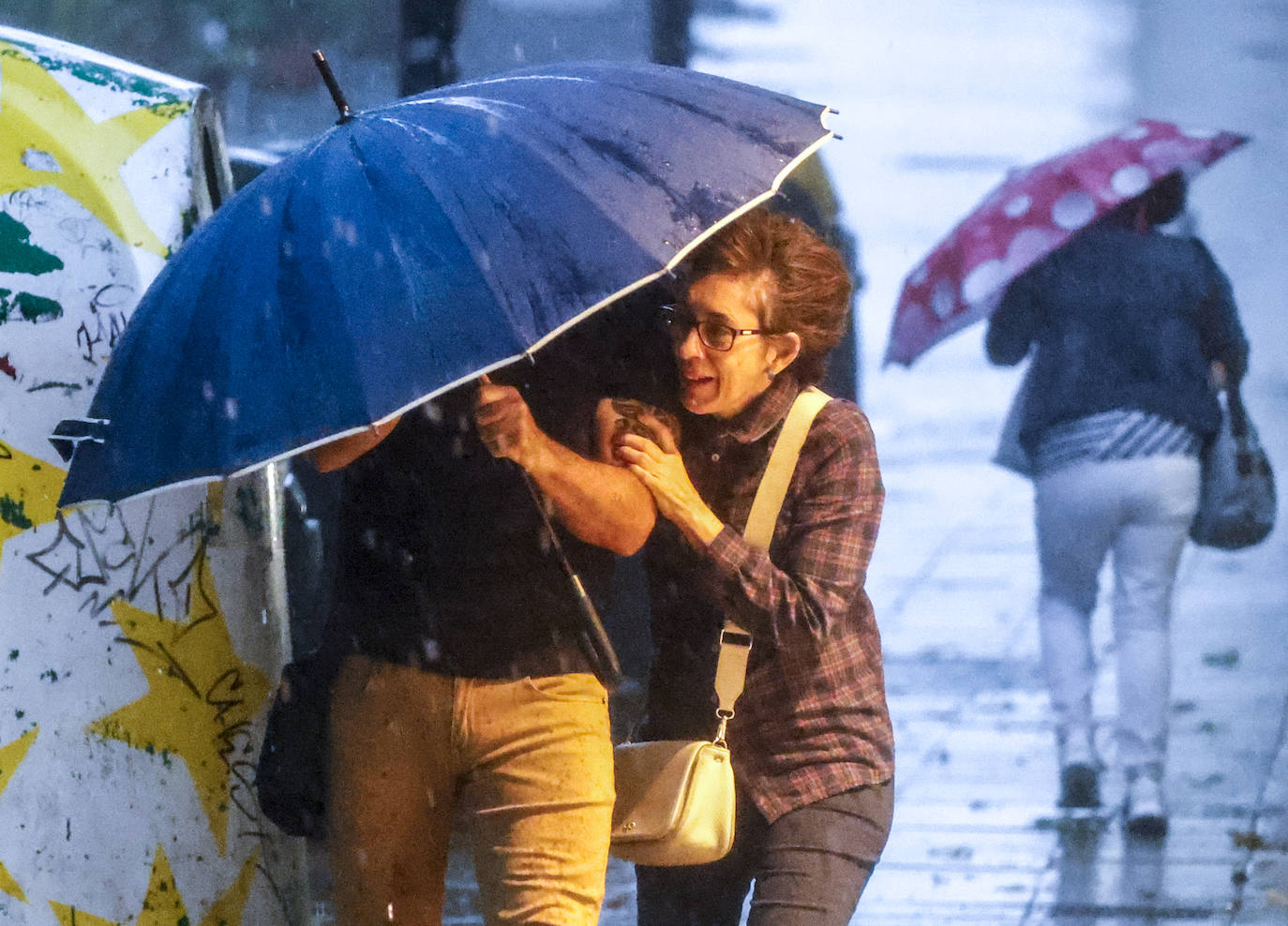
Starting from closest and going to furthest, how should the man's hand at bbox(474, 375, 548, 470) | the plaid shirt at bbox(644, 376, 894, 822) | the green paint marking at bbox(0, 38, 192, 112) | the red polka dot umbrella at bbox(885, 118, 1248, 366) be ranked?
1. the man's hand at bbox(474, 375, 548, 470)
2. the plaid shirt at bbox(644, 376, 894, 822)
3. the green paint marking at bbox(0, 38, 192, 112)
4. the red polka dot umbrella at bbox(885, 118, 1248, 366)

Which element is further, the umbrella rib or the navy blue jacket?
the navy blue jacket

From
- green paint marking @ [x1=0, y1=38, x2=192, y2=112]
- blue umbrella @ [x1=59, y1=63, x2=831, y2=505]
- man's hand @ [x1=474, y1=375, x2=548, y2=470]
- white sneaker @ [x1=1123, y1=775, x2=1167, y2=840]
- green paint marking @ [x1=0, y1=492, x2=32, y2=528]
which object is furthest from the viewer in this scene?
white sneaker @ [x1=1123, y1=775, x2=1167, y2=840]

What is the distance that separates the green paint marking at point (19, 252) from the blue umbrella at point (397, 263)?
0.66m

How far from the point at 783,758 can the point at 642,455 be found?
53 centimetres

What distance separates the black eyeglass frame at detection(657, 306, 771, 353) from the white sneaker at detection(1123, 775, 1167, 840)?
319 centimetres

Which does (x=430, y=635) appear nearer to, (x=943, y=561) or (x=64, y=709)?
(x=64, y=709)

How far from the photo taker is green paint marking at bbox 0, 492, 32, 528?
8.71ft

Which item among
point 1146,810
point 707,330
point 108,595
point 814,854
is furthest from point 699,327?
point 1146,810

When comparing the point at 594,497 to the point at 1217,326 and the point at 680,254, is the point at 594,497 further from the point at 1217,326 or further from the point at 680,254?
the point at 1217,326

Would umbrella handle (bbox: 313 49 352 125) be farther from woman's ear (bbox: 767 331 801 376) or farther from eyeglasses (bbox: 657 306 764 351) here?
woman's ear (bbox: 767 331 801 376)

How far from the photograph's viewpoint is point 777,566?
94.7 inches

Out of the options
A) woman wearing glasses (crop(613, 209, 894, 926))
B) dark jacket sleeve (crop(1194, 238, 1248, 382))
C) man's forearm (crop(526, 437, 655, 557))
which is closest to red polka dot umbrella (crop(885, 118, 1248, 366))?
dark jacket sleeve (crop(1194, 238, 1248, 382))

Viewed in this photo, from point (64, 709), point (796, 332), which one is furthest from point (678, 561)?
point (64, 709)

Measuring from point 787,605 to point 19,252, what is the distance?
4.95 ft
